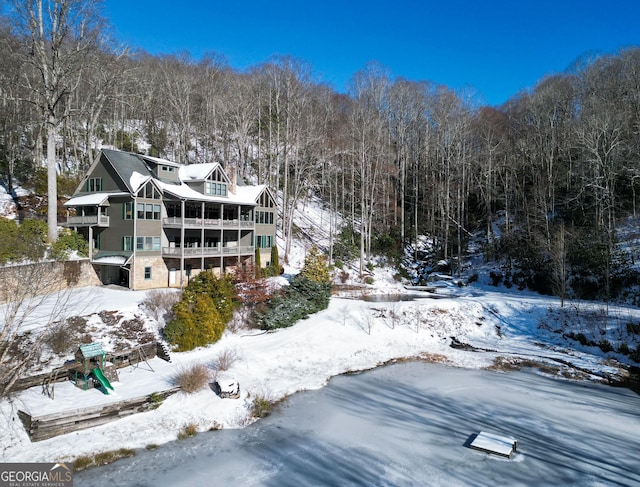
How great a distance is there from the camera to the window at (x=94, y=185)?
26891 millimetres

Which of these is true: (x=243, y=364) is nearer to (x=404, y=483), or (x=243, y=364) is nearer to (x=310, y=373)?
(x=310, y=373)

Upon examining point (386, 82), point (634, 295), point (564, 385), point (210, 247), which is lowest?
point (564, 385)

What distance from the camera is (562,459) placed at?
10.6m

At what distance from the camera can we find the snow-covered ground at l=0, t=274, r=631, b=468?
1162 centimetres

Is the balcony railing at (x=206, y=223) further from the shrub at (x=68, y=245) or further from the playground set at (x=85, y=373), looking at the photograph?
the playground set at (x=85, y=373)

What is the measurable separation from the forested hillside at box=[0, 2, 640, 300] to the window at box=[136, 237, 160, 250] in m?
9.36

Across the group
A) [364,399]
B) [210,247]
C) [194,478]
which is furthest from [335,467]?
[210,247]

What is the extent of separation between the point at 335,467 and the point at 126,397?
7.87 m

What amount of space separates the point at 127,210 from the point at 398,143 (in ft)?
108

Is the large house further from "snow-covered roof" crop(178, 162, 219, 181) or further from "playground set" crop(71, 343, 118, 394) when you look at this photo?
"playground set" crop(71, 343, 118, 394)

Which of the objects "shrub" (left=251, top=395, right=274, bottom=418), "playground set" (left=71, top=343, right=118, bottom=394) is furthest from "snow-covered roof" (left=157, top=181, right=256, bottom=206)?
"shrub" (left=251, top=395, right=274, bottom=418)

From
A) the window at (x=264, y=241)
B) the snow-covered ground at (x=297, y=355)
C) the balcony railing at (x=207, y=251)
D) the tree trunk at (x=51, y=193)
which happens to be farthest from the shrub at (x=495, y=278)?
the tree trunk at (x=51, y=193)

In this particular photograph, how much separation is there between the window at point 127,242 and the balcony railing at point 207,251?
210cm

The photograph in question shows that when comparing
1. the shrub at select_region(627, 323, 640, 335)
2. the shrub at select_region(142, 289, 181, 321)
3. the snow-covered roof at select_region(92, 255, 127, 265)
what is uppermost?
the snow-covered roof at select_region(92, 255, 127, 265)
